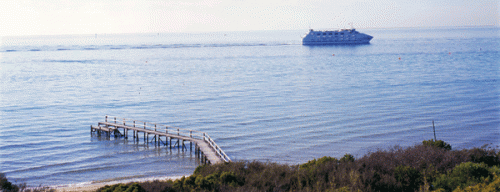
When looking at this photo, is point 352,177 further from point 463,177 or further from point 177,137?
point 177,137

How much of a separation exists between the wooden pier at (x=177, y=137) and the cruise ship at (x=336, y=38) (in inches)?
5496

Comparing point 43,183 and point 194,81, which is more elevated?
point 194,81

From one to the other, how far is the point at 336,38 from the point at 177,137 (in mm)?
148133

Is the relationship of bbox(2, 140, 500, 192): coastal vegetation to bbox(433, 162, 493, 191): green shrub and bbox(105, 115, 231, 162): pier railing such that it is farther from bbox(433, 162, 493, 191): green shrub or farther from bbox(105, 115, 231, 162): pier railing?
bbox(105, 115, 231, 162): pier railing

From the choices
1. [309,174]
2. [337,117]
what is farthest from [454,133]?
[309,174]

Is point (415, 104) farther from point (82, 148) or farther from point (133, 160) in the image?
point (82, 148)

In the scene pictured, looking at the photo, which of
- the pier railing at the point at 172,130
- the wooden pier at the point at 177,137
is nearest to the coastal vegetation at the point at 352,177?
the wooden pier at the point at 177,137

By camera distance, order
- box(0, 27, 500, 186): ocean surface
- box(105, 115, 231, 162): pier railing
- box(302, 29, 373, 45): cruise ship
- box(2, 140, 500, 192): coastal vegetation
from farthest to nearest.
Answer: box(302, 29, 373, 45): cruise ship, box(0, 27, 500, 186): ocean surface, box(105, 115, 231, 162): pier railing, box(2, 140, 500, 192): coastal vegetation

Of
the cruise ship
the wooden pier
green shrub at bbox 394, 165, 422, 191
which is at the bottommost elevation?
the wooden pier

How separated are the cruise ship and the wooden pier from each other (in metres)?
140

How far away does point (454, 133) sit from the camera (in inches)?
1204

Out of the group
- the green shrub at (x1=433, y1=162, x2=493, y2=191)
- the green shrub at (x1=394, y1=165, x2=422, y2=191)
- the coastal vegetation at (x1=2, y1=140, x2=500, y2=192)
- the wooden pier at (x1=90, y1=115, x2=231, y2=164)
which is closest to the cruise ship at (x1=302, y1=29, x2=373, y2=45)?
the wooden pier at (x1=90, y1=115, x2=231, y2=164)

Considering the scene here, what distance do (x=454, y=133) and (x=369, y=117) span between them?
23.5 feet

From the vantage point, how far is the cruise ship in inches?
6604
